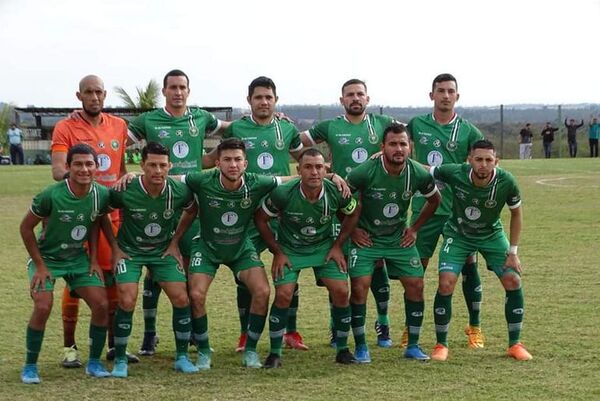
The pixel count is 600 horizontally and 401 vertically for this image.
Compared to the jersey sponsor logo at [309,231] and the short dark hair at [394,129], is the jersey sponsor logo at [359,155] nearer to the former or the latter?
the short dark hair at [394,129]

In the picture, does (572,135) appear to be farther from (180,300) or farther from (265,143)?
(180,300)

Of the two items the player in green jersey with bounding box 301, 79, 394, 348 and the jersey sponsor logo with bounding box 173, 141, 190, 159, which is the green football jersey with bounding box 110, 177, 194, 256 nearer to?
the jersey sponsor logo with bounding box 173, 141, 190, 159

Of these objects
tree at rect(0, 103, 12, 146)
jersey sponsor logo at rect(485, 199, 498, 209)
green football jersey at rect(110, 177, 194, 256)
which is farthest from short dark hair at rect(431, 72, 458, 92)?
tree at rect(0, 103, 12, 146)

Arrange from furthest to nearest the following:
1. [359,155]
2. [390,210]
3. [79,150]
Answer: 1. [359,155]
2. [390,210]
3. [79,150]

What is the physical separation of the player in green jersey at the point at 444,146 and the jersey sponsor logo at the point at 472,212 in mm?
474

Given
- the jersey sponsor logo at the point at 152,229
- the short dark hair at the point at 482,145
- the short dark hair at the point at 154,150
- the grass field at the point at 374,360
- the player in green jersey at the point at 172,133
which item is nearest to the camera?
the grass field at the point at 374,360

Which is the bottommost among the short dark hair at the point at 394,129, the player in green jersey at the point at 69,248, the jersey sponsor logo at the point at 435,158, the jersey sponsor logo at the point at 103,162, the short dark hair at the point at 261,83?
the player in green jersey at the point at 69,248

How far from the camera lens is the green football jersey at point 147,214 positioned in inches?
264

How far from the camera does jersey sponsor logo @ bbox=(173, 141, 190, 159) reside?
24.3 ft

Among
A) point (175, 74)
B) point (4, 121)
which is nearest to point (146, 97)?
point (4, 121)

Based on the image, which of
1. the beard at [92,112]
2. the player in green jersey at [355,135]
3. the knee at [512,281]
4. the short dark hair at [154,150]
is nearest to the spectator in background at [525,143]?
the player in green jersey at [355,135]

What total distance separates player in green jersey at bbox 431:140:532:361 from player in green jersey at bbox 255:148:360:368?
771mm

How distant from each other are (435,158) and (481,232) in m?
0.83

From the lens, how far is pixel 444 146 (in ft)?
25.1
